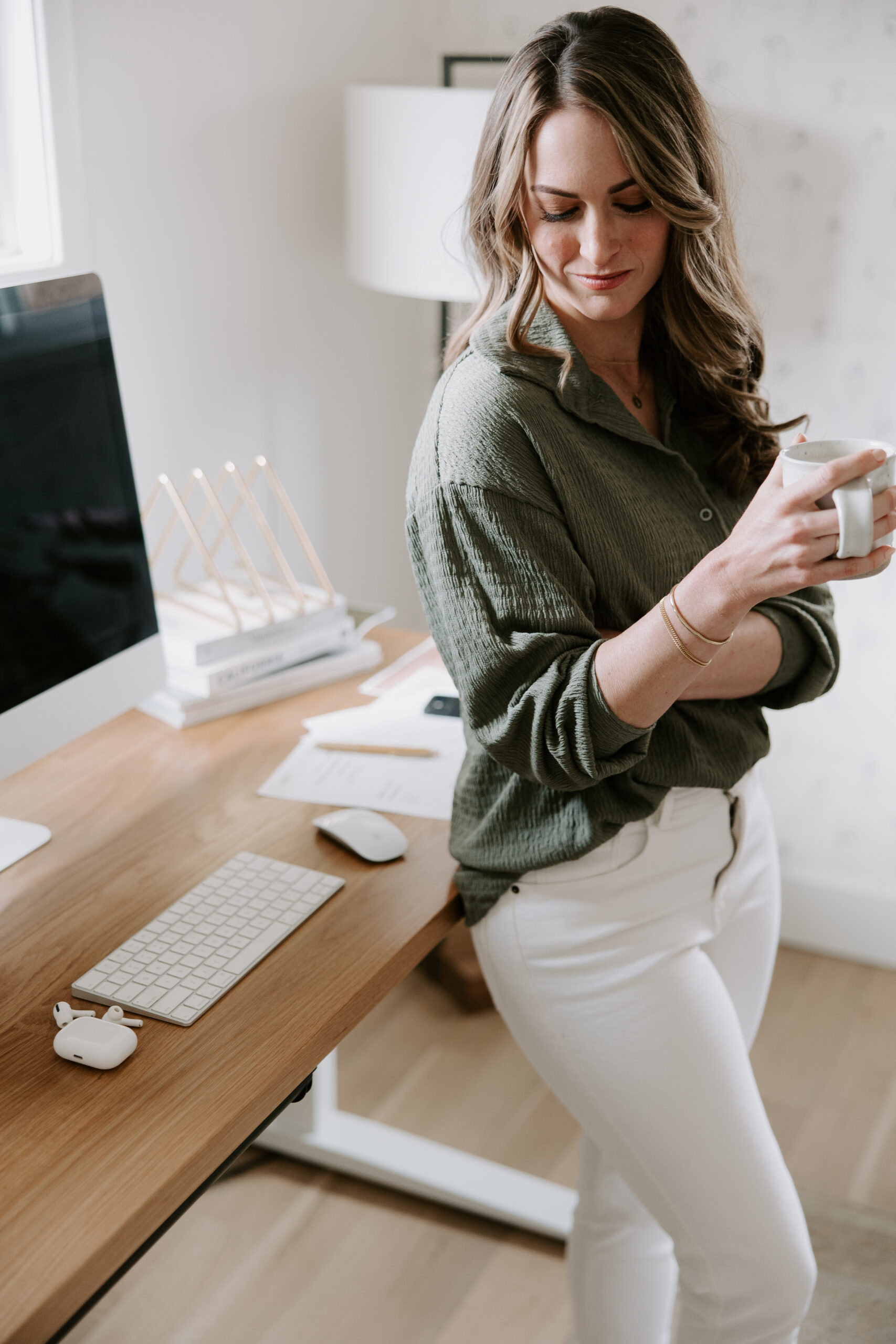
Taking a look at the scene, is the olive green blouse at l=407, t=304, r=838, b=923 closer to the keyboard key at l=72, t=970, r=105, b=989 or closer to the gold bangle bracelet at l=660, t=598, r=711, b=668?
the gold bangle bracelet at l=660, t=598, r=711, b=668

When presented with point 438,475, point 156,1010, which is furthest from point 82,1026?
point 438,475

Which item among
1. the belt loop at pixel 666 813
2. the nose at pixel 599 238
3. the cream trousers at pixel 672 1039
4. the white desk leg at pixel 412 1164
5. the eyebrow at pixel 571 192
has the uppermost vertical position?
the eyebrow at pixel 571 192

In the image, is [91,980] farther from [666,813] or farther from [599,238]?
[599,238]

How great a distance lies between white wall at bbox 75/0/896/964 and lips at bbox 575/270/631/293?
0.67 m

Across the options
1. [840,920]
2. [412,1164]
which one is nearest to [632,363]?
[412,1164]

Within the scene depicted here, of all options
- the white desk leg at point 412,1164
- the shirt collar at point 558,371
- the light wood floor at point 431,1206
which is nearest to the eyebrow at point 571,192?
the shirt collar at point 558,371

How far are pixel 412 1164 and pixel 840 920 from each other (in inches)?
41.9

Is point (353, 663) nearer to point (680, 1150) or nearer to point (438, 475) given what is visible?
point (438, 475)

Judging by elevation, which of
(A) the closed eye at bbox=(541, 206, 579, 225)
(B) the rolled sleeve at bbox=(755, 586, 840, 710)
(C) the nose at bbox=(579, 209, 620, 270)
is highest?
(A) the closed eye at bbox=(541, 206, 579, 225)

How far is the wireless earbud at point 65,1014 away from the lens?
3.17 ft

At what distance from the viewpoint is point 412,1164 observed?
1.83 m

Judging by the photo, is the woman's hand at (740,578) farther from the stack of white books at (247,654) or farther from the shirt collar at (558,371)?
the stack of white books at (247,654)

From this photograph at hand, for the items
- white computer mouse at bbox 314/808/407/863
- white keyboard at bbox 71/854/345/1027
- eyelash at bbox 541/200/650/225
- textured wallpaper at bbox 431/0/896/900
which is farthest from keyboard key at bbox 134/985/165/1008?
textured wallpaper at bbox 431/0/896/900

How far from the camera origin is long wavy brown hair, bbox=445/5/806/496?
3.46ft
